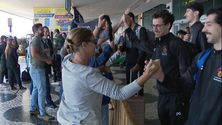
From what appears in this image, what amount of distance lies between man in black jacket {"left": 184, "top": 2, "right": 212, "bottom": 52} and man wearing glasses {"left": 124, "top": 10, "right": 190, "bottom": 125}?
1.26ft

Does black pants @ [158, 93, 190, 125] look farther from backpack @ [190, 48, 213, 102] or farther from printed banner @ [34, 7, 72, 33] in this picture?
printed banner @ [34, 7, 72, 33]

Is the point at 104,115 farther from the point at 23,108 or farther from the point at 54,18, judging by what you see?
the point at 54,18

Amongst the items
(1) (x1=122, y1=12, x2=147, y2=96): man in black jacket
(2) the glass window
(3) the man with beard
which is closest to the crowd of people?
(1) (x1=122, y1=12, x2=147, y2=96): man in black jacket

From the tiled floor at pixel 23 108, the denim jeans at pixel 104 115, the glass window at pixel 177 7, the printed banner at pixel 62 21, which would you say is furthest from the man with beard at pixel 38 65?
the printed banner at pixel 62 21

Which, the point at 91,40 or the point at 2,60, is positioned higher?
the point at 91,40

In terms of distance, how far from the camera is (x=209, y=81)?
104 centimetres

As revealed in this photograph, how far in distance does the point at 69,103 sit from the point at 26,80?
588 cm

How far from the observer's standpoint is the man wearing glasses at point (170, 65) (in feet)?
5.45

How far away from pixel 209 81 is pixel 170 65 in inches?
28.7

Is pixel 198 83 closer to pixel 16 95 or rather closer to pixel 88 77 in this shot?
pixel 88 77

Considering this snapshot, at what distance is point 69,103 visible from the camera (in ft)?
4.16

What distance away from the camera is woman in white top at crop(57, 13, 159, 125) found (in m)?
1.13

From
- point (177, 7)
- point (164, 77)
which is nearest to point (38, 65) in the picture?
point (164, 77)

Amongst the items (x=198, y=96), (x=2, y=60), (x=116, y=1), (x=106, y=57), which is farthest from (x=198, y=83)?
(x=116, y=1)
